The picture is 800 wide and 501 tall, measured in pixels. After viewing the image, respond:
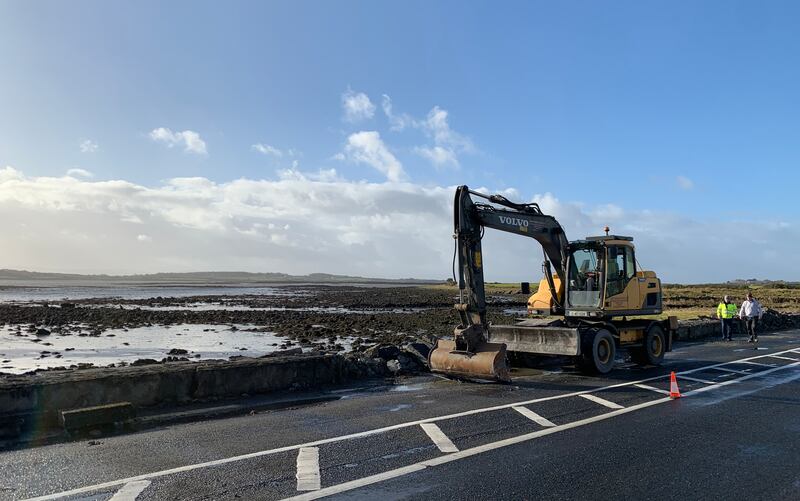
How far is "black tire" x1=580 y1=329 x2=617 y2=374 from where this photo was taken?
13586mm

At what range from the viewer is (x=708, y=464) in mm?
6508

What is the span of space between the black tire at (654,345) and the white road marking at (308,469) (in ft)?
37.5

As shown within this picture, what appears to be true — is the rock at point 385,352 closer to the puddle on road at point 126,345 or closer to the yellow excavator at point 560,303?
the yellow excavator at point 560,303

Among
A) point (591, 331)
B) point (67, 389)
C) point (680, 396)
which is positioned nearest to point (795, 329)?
point (591, 331)

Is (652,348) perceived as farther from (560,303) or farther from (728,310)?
(728,310)

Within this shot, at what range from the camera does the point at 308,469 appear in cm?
614

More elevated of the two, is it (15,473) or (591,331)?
(591,331)

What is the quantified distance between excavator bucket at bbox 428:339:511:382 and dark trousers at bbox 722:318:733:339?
16.1m

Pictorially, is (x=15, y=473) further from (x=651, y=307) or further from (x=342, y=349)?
(x=342, y=349)

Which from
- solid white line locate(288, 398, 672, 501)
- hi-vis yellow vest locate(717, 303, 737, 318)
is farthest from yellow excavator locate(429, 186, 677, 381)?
hi-vis yellow vest locate(717, 303, 737, 318)

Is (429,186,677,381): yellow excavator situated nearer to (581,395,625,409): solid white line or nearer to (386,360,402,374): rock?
(386,360,402,374): rock

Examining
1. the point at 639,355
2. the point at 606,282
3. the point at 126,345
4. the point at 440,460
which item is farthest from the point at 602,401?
the point at 126,345

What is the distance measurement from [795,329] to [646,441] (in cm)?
2821

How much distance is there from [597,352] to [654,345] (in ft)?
10.4
